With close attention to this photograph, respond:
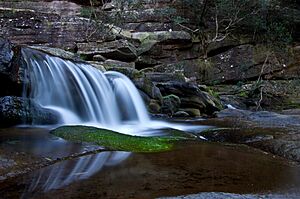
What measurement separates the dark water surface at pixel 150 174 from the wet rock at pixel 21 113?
5.99 ft

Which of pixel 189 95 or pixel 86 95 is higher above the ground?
pixel 86 95

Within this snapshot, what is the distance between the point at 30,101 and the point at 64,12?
43.4 feet

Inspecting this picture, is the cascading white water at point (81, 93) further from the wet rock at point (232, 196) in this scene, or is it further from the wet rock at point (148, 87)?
the wet rock at point (232, 196)

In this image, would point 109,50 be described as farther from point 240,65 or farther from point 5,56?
point 5,56

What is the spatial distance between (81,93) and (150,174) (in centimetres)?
579

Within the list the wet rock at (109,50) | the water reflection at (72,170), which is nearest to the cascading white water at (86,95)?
the water reflection at (72,170)

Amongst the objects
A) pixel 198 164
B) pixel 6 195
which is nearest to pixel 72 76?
pixel 198 164

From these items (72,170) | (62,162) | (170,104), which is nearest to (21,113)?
(62,162)

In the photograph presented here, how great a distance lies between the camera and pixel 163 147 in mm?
4672

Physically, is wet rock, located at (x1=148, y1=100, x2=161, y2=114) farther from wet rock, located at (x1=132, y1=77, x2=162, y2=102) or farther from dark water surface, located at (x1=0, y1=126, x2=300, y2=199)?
dark water surface, located at (x1=0, y1=126, x2=300, y2=199)

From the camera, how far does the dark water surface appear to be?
285 cm

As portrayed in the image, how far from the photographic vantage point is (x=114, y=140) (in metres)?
4.85

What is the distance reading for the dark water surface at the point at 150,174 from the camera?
9.34ft

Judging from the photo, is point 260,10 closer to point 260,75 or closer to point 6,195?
point 260,75
